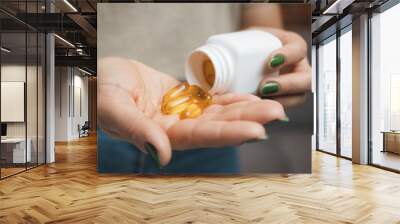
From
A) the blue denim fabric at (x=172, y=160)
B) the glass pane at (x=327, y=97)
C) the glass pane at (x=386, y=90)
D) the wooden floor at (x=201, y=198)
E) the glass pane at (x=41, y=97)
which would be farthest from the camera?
the glass pane at (x=327, y=97)

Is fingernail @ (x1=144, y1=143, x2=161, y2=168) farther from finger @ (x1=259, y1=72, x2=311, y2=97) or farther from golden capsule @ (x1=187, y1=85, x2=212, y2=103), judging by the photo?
finger @ (x1=259, y1=72, x2=311, y2=97)

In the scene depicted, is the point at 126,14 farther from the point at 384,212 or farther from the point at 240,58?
the point at 384,212

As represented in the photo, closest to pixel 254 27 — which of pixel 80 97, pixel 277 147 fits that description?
pixel 277 147

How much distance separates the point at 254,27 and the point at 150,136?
7.57 ft

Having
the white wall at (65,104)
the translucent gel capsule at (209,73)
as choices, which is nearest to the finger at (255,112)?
the translucent gel capsule at (209,73)

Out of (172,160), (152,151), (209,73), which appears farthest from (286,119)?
(152,151)

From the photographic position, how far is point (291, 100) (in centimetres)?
616

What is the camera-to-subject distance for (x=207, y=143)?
6.08 m

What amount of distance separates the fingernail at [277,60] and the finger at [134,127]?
6.25 feet

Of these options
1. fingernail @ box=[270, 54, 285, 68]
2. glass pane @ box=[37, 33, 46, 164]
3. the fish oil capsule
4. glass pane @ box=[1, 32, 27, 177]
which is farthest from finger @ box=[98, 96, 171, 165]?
glass pane @ box=[37, 33, 46, 164]

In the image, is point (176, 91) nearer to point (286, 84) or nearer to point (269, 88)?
point (269, 88)

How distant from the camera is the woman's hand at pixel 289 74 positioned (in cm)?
601

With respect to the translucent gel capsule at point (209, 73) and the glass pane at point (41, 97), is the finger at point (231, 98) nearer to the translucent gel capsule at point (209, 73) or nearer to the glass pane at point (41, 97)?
the translucent gel capsule at point (209, 73)

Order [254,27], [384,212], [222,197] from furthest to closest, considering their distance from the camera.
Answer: [254,27] < [222,197] < [384,212]
